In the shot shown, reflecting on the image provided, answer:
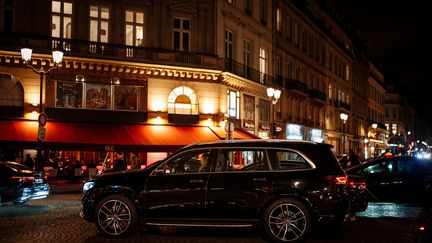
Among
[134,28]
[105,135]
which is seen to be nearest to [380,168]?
[105,135]

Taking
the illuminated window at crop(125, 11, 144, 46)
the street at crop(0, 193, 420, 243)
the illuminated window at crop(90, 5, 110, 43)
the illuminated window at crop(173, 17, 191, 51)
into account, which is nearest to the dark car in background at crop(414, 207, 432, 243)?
the street at crop(0, 193, 420, 243)

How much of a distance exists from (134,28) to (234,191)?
2243 centimetres

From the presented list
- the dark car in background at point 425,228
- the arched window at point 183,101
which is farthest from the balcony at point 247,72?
the dark car in background at point 425,228

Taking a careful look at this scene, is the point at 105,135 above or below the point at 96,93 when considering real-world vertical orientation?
below

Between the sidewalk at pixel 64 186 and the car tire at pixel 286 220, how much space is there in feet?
48.7

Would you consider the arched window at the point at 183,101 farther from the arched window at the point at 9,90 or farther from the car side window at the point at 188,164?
the car side window at the point at 188,164

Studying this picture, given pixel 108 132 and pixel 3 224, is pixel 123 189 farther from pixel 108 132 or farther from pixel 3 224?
pixel 108 132

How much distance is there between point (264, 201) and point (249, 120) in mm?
27880

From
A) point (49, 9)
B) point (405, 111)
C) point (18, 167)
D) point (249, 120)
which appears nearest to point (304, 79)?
point (249, 120)

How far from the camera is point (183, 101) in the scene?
106 feet

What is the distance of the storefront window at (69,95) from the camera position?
29172 mm

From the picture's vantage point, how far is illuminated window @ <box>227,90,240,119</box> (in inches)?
1375

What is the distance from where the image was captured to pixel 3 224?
12977mm

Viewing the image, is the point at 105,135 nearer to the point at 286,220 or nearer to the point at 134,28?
the point at 134,28
